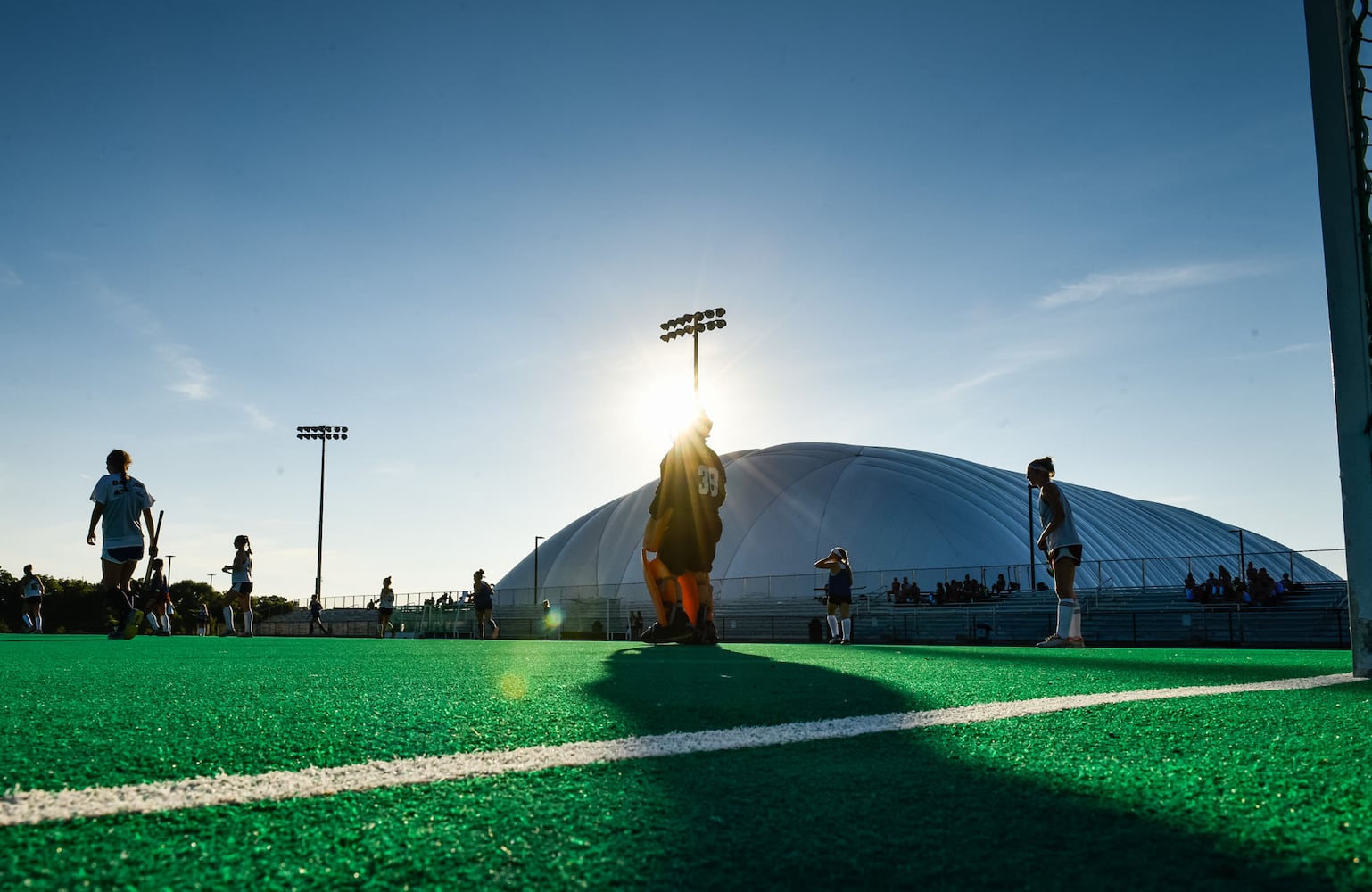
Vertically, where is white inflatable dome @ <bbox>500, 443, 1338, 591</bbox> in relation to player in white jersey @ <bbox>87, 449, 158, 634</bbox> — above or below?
above

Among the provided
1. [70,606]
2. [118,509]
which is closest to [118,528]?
[118,509]

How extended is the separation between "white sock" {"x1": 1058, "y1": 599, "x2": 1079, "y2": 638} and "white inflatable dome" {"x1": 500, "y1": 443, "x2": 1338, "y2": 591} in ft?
95.0

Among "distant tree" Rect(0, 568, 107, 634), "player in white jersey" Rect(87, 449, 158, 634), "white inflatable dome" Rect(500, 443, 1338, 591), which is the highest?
"white inflatable dome" Rect(500, 443, 1338, 591)

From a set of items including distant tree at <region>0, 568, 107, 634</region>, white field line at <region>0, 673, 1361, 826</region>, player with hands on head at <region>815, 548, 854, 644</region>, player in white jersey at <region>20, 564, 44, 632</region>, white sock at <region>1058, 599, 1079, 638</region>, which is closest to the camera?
white field line at <region>0, 673, 1361, 826</region>

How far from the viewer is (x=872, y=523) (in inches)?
1879

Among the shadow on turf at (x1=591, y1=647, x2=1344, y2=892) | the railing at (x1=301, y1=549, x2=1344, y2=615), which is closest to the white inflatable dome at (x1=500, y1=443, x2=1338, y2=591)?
the railing at (x1=301, y1=549, x2=1344, y2=615)

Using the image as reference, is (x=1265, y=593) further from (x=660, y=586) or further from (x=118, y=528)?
(x=118, y=528)

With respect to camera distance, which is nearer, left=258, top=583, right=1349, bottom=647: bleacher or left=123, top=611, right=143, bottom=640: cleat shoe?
left=123, top=611, right=143, bottom=640: cleat shoe

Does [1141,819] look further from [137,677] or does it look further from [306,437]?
[306,437]

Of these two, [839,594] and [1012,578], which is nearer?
[839,594]

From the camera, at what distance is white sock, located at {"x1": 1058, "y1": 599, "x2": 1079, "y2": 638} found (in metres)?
9.65

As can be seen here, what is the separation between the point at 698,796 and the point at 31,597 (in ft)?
77.3

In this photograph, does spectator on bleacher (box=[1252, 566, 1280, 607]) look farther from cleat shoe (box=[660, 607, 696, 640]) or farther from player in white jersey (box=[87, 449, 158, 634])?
player in white jersey (box=[87, 449, 158, 634])

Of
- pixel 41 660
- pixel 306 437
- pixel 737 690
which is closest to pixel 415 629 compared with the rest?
pixel 306 437
